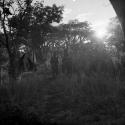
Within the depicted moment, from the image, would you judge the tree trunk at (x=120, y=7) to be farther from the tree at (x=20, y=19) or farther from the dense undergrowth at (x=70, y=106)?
the tree at (x=20, y=19)

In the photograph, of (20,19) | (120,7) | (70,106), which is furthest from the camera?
(20,19)

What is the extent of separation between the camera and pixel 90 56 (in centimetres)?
1177

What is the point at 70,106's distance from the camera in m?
4.46

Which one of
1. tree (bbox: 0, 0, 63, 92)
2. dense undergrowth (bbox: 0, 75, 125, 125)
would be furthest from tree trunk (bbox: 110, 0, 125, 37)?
tree (bbox: 0, 0, 63, 92)

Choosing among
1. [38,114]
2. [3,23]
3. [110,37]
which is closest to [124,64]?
[38,114]

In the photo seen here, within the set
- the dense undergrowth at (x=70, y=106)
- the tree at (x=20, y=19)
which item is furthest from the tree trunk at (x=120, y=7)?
the tree at (x=20, y=19)

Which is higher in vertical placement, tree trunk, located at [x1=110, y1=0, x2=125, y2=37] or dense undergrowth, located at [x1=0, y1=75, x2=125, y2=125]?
tree trunk, located at [x1=110, y1=0, x2=125, y2=37]

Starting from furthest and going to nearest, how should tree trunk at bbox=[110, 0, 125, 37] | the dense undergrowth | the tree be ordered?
1. the tree
2. the dense undergrowth
3. tree trunk at bbox=[110, 0, 125, 37]

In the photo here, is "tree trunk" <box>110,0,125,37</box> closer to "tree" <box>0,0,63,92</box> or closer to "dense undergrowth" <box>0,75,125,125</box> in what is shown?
"dense undergrowth" <box>0,75,125,125</box>

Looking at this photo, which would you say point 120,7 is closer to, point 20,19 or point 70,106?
point 70,106

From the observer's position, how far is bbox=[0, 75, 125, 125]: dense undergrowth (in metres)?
3.57

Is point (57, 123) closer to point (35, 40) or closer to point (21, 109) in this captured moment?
point (21, 109)

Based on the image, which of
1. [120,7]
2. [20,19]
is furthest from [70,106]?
[20,19]

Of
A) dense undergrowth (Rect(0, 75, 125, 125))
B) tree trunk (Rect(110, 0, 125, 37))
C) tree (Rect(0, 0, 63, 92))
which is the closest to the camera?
tree trunk (Rect(110, 0, 125, 37))
